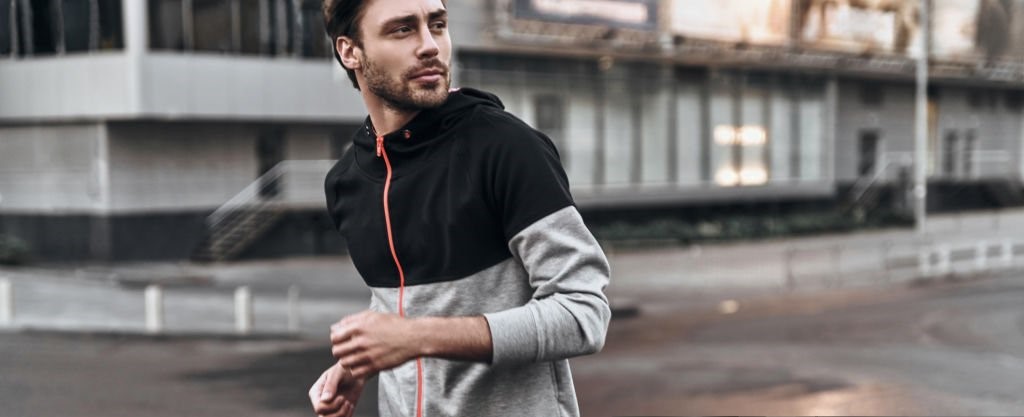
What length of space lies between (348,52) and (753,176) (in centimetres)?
3666

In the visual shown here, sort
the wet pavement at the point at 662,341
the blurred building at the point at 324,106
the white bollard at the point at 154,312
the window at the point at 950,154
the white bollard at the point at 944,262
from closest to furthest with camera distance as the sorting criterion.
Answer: the wet pavement at the point at 662,341 < the white bollard at the point at 154,312 < the white bollard at the point at 944,262 < the blurred building at the point at 324,106 < the window at the point at 950,154

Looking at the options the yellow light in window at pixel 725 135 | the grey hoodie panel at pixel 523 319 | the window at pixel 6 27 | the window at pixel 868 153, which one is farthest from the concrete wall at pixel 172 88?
the grey hoodie panel at pixel 523 319

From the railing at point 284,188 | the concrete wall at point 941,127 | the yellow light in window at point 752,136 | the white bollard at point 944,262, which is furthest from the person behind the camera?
the concrete wall at point 941,127

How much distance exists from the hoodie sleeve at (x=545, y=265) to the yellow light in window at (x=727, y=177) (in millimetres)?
35042

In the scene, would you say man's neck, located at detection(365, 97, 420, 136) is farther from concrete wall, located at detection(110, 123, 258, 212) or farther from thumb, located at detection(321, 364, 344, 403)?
concrete wall, located at detection(110, 123, 258, 212)

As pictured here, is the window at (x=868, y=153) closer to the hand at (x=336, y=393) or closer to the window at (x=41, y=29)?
the window at (x=41, y=29)

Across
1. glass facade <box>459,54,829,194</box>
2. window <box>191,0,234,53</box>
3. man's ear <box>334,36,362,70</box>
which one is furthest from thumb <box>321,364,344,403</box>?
glass facade <box>459,54,829,194</box>

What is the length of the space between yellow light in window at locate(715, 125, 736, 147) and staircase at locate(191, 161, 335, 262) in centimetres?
1421

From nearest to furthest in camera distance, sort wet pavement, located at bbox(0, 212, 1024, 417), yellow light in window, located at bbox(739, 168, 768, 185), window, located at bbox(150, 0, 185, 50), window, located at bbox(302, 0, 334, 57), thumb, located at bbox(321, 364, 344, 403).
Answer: thumb, located at bbox(321, 364, 344, 403) → wet pavement, located at bbox(0, 212, 1024, 417) → window, located at bbox(150, 0, 185, 50) → window, located at bbox(302, 0, 334, 57) → yellow light in window, located at bbox(739, 168, 768, 185)

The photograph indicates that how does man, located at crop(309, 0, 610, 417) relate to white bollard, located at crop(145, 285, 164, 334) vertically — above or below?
above

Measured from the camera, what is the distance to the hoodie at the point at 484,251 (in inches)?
74.1

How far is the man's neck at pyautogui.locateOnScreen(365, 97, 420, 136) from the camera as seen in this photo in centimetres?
210

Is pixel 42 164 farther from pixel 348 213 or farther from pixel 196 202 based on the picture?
pixel 348 213

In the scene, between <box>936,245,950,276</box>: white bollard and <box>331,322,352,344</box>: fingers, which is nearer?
<box>331,322,352,344</box>: fingers
